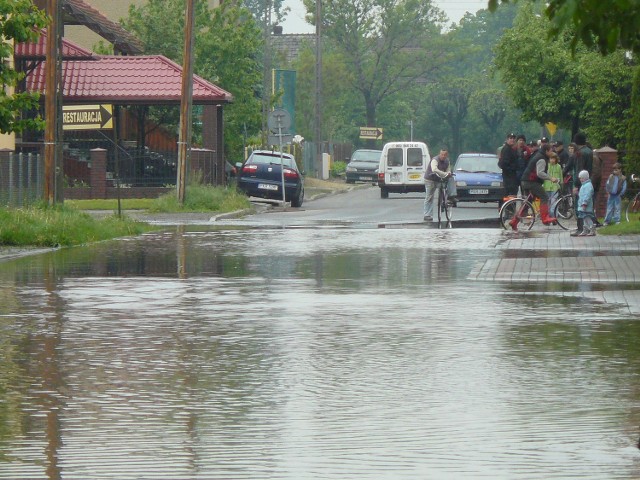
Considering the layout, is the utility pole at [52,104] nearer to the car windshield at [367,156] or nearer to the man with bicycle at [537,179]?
the man with bicycle at [537,179]

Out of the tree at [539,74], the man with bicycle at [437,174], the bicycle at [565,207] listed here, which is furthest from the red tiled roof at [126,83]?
the bicycle at [565,207]

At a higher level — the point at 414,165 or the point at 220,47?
the point at 220,47

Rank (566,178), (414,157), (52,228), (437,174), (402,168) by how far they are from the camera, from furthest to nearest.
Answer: (414,157) < (402,168) < (566,178) < (437,174) < (52,228)

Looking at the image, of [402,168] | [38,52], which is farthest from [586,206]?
[402,168]

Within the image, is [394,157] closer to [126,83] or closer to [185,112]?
[126,83]

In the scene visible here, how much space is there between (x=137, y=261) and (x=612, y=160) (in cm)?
1264

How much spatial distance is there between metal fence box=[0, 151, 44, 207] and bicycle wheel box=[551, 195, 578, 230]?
1019 cm

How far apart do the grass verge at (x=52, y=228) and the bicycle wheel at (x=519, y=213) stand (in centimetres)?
695

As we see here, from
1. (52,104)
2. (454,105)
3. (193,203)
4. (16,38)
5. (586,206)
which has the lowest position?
(193,203)

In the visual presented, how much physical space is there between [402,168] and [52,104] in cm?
2463

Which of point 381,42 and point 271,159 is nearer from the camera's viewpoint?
point 271,159

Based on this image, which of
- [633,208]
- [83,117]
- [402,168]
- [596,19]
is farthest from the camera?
[402,168]

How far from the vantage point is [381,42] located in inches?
3991

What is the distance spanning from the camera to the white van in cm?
5225
